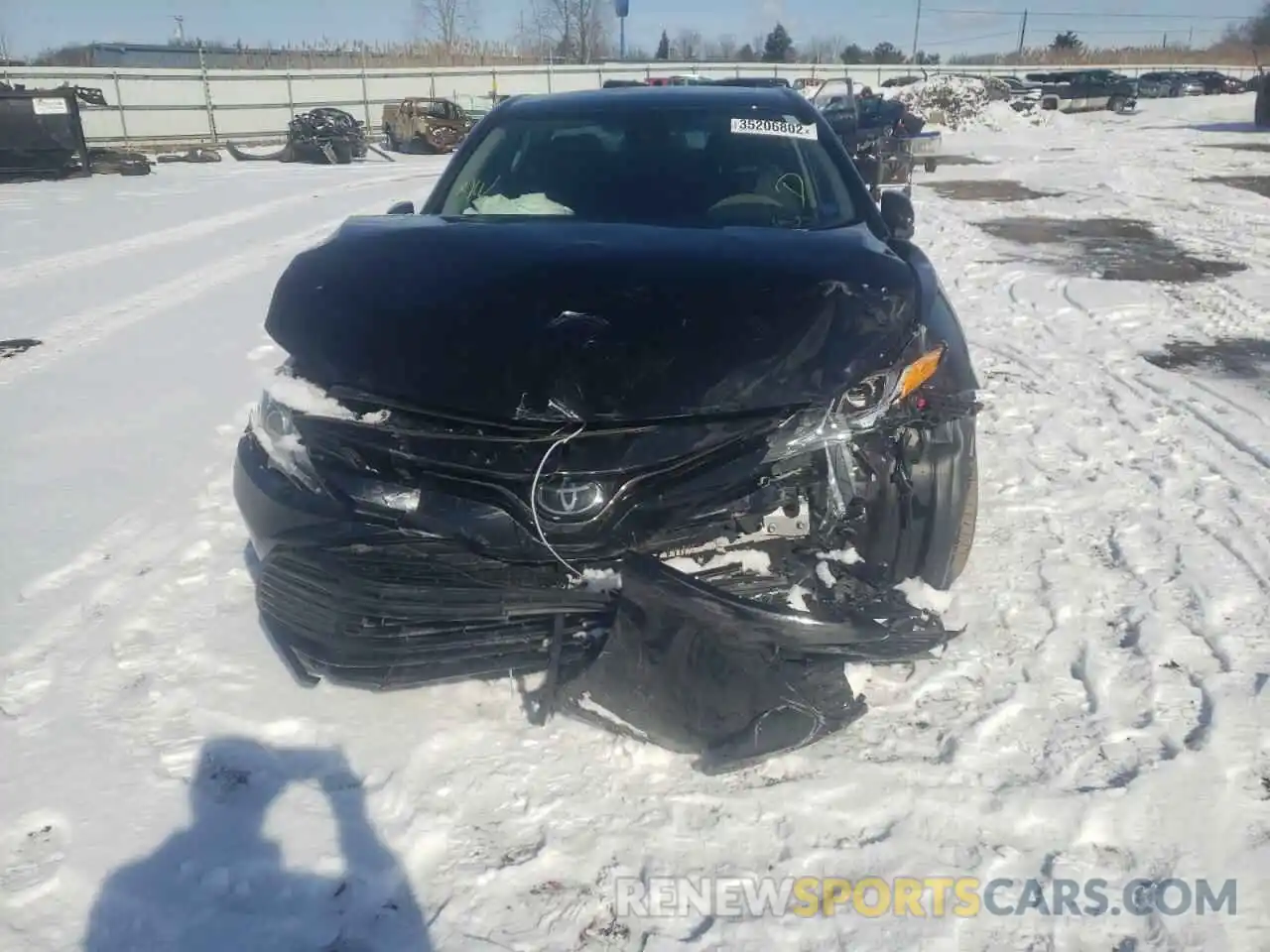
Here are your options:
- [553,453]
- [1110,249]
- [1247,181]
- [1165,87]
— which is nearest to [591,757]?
[553,453]

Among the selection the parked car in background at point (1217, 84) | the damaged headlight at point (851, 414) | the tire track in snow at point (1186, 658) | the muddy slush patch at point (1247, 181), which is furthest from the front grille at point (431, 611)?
the parked car in background at point (1217, 84)

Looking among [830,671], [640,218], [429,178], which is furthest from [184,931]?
[429,178]

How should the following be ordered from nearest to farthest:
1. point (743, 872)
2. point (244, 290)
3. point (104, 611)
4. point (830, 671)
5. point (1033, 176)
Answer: point (743, 872) → point (830, 671) → point (104, 611) → point (244, 290) → point (1033, 176)

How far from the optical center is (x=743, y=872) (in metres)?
2.10

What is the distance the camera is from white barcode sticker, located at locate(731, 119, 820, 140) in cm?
383

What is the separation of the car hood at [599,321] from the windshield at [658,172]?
23.0 inches

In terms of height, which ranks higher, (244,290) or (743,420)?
(743,420)

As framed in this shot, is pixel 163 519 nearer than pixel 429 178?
Yes

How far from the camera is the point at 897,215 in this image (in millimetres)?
3477

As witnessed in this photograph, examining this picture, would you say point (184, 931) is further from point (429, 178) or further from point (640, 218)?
point (429, 178)

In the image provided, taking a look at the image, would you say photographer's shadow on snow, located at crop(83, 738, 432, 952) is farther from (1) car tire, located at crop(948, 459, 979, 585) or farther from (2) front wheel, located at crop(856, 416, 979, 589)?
(1) car tire, located at crop(948, 459, 979, 585)

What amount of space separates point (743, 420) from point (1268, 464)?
313 centimetres

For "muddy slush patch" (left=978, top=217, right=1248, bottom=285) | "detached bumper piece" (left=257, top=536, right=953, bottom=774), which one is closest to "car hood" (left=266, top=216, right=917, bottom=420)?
"detached bumper piece" (left=257, top=536, right=953, bottom=774)

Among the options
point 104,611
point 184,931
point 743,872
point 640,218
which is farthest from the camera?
point 640,218
